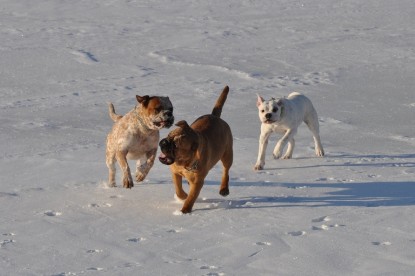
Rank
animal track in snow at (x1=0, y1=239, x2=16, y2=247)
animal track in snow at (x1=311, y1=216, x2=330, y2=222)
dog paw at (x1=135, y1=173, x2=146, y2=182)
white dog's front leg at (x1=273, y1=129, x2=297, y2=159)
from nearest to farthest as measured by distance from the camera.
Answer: animal track in snow at (x1=0, y1=239, x2=16, y2=247), animal track in snow at (x1=311, y1=216, x2=330, y2=222), dog paw at (x1=135, y1=173, x2=146, y2=182), white dog's front leg at (x1=273, y1=129, x2=297, y2=159)

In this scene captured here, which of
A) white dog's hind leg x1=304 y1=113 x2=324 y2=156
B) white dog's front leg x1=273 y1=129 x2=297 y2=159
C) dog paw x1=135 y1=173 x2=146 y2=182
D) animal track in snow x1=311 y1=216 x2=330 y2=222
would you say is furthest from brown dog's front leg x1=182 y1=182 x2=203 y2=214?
white dog's hind leg x1=304 y1=113 x2=324 y2=156

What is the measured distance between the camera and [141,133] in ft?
27.1

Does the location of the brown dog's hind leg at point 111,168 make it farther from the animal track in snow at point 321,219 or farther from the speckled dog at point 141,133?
the animal track in snow at point 321,219

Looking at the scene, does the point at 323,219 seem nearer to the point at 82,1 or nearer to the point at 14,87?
the point at 14,87

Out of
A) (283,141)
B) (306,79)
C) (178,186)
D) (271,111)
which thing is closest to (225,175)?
(178,186)

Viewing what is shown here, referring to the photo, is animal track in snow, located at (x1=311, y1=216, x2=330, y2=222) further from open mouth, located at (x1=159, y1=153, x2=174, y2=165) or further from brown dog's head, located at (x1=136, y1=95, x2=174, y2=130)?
brown dog's head, located at (x1=136, y1=95, x2=174, y2=130)

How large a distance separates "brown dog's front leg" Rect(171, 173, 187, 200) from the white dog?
170cm

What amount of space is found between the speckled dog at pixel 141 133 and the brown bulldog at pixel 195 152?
1.10 feet

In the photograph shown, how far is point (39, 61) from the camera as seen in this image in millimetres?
16969

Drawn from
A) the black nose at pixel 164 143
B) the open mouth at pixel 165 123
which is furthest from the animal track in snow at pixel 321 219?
the open mouth at pixel 165 123

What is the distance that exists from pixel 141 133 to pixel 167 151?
1.18 m

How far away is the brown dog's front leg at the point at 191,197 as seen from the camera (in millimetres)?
7613

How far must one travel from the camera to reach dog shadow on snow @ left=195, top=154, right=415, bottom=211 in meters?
7.96

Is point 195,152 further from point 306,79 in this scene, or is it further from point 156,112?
point 306,79
